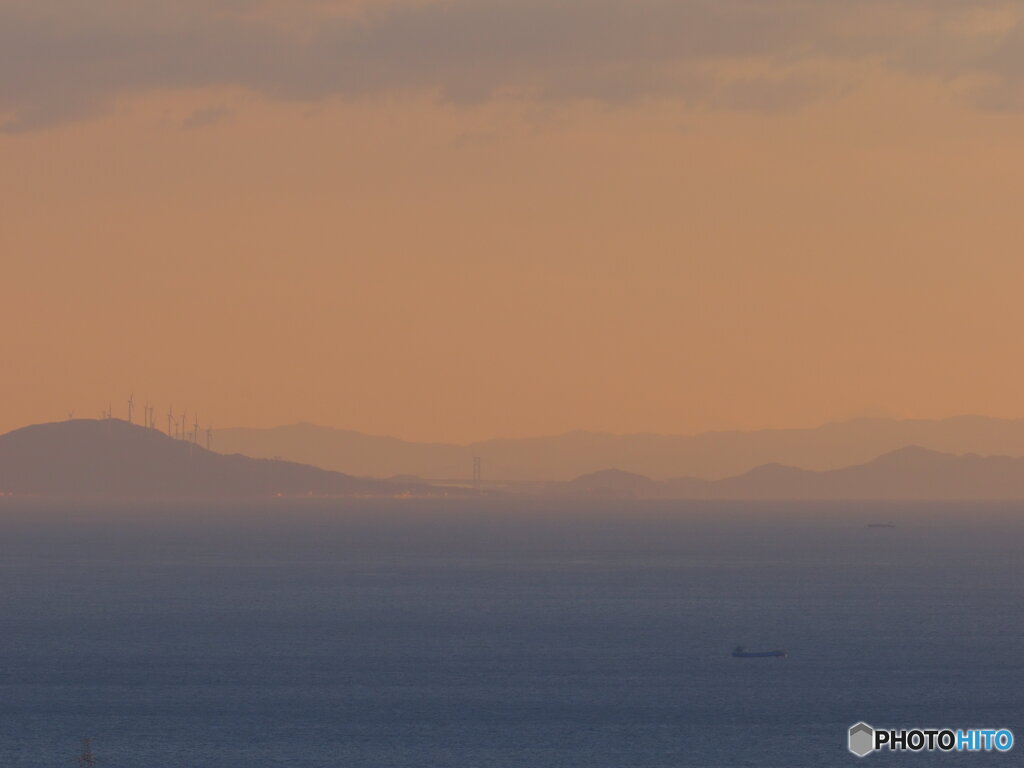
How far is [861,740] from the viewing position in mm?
101375

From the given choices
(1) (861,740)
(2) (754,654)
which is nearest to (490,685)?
(2) (754,654)

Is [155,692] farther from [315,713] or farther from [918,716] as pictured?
[918,716]

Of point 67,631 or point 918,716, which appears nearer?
point 918,716

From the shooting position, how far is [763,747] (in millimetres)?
100812

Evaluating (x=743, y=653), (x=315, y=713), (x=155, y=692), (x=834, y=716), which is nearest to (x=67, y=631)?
(x=155, y=692)

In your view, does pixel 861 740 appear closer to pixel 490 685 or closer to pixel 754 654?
pixel 490 685

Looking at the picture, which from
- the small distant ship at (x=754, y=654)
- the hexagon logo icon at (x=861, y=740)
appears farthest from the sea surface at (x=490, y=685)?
the small distant ship at (x=754, y=654)

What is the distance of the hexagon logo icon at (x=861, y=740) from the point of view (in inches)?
3927

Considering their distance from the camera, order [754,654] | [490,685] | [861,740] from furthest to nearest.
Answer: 1. [754,654]
2. [490,685]
3. [861,740]

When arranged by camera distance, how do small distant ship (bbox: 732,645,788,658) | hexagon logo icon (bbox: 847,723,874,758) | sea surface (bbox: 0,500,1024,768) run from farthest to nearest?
small distant ship (bbox: 732,645,788,658) < sea surface (bbox: 0,500,1024,768) < hexagon logo icon (bbox: 847,723,874,758)

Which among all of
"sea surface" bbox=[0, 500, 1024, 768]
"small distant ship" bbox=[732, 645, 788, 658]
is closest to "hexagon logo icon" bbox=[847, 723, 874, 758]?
"sea surface" bbox=[0, 500, 1024, 768]

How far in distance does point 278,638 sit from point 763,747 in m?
68.6

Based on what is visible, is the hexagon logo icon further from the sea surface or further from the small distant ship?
the small distant ship

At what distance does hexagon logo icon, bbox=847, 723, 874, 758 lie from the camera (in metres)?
99.8
